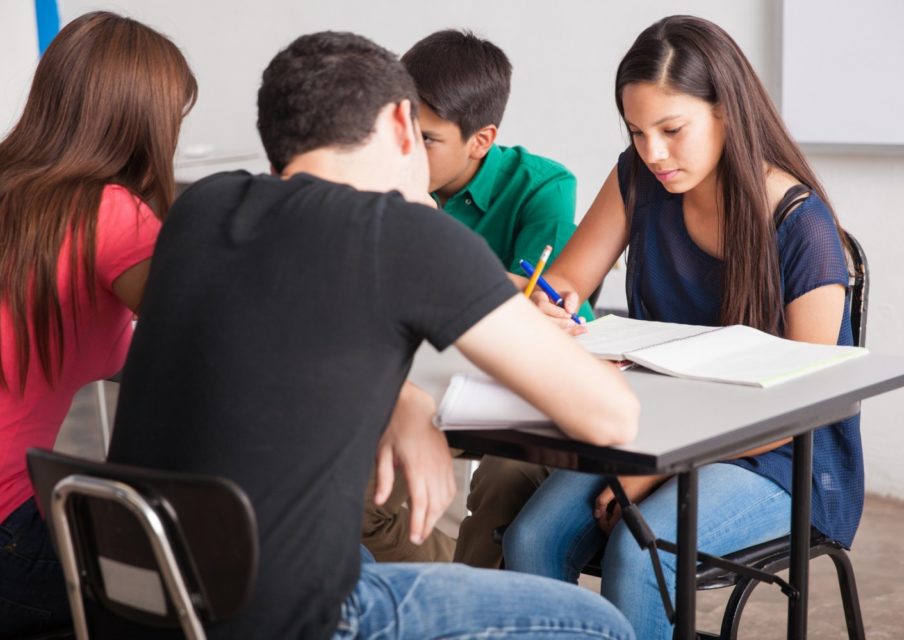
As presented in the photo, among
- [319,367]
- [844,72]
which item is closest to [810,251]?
[319,367]

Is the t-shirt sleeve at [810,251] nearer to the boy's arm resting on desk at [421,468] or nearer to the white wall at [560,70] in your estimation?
the boy's arm resting on desk at [421,468]

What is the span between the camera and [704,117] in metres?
1.91

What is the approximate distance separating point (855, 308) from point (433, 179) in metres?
0.89

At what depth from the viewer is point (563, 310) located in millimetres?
1851

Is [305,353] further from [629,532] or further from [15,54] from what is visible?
[15,54]

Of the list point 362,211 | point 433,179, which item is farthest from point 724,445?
point 433,179

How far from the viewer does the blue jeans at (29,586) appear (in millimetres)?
1510

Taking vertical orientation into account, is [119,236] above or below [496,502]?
above

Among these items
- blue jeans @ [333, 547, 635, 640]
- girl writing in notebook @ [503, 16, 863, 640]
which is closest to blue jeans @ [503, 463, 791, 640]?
girl writing in notebook @ [503, 16, 863, 640]

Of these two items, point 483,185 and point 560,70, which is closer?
point 483,185

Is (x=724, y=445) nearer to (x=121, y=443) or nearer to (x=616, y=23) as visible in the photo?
(x=121, y=443)

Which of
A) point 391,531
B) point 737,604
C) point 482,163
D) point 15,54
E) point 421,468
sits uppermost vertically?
point 15,54

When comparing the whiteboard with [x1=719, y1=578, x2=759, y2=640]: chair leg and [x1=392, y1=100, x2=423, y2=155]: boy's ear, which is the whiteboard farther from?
[x1=392, y1=100, x2=423, y2=155]: boy's ear

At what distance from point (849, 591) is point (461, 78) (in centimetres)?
120
